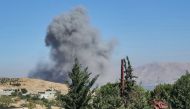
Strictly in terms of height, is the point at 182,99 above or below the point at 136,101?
above

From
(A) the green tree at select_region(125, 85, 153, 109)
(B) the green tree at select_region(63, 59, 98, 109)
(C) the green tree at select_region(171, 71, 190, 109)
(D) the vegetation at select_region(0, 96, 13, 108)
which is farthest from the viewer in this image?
(D) the vegetation at select_region(0, 96, 13, 108)

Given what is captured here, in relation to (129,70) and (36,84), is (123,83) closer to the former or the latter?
(129,70)

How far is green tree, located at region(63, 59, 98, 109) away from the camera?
105 ft

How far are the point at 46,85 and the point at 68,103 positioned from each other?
13950 cm

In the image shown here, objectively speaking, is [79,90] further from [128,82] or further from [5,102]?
[5,102]

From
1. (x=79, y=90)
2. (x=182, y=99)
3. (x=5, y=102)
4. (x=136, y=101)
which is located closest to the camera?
(x=79, y=90)

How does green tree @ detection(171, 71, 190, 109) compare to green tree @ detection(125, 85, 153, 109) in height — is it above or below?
above

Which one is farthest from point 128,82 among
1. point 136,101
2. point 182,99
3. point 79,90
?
point 182,99

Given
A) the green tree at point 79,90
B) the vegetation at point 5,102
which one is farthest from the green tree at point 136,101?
the vegetation at point 5,102

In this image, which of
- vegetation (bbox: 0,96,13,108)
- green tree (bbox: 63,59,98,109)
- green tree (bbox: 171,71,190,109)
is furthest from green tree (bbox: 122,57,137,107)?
vegetation (bbox: 0,96,13,108)

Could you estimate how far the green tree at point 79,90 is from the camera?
3203 cm

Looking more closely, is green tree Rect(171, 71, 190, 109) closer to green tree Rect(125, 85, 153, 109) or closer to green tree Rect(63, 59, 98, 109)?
green tree Rect(125, 85, 153, 109)

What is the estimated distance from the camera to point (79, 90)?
3241cm

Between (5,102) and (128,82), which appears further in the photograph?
(5,102)
